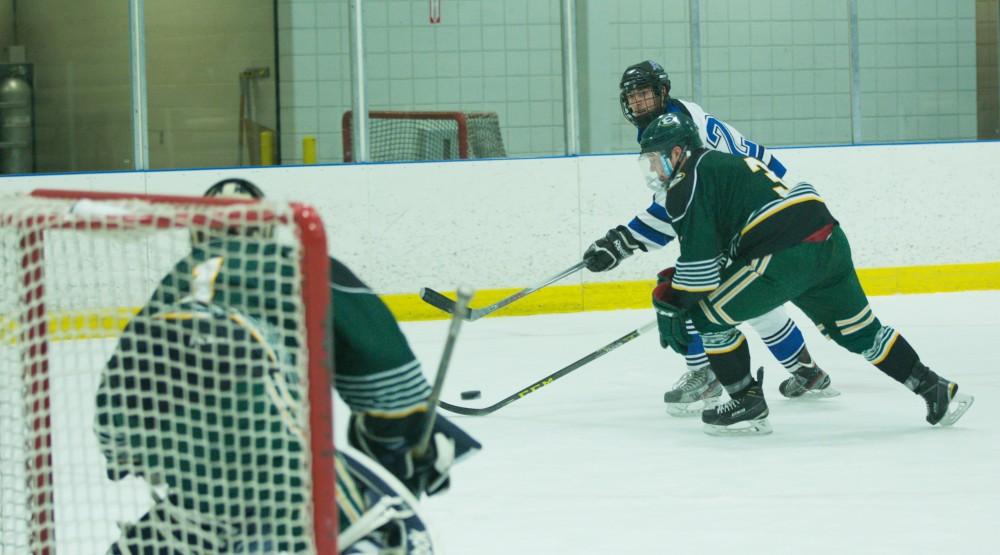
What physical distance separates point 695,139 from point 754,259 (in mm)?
348

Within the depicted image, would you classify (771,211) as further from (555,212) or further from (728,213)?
(555,212)

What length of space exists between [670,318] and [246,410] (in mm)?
2362

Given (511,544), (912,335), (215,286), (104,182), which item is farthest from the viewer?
(104,182)

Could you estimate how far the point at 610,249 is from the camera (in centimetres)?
419

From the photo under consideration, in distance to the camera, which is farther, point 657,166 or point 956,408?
point 956,408

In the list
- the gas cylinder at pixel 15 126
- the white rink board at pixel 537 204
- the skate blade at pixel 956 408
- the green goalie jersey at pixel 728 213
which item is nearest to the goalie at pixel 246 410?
the green goalie jersey at pixel 728 213

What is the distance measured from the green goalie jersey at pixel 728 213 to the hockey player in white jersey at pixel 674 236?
18.9 inches

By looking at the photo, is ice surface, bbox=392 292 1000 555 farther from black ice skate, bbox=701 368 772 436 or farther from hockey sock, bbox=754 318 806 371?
hockey sock, bbox=754 318 806 371

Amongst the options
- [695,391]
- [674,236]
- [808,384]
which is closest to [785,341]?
[808,384]

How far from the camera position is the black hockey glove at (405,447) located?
1725 millimetres

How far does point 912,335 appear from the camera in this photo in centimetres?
555

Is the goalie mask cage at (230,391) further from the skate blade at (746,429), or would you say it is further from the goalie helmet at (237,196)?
the skate blade at (746,429)

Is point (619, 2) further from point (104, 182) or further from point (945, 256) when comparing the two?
point (104, 182)

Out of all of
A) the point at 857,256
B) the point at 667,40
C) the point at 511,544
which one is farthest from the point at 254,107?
the point at 511,544
